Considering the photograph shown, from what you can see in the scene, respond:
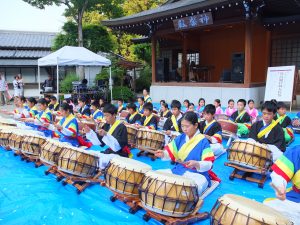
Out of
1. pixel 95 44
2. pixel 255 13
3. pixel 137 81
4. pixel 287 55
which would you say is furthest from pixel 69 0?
pixel 287 55

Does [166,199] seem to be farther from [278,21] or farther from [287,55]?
[287,55]

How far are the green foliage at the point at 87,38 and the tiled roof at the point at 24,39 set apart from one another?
6653 mm

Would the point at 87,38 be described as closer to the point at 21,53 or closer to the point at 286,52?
the point at 21,53

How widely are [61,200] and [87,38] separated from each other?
1335 centimetres

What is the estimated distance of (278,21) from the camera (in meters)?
9.60

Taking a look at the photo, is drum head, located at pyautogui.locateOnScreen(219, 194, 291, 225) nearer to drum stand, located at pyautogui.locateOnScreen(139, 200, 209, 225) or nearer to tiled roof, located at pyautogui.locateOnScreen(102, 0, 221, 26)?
drum stand, located at pyautogui.locateOnScreen(139, 200, 209, 225)

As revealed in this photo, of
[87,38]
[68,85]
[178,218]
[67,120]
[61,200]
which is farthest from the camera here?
[87,38]

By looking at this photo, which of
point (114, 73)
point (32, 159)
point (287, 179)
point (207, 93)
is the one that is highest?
point (114, 73)

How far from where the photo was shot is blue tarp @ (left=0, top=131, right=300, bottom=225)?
9.48ft

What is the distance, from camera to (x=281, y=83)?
8945 millimetres

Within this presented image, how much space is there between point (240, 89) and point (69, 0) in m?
9.57

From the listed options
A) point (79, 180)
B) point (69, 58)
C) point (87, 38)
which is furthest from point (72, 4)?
point (79, 180)

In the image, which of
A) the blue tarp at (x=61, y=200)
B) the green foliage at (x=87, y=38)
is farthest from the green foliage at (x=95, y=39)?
the blue tarp at (x=61, y=200)

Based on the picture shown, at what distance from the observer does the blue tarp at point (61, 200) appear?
9.48ft
